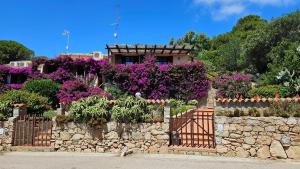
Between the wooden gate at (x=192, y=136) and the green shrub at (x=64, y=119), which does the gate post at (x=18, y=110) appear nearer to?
the green shrub at (x=64, y=119)

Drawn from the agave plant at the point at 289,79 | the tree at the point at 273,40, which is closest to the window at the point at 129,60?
the tree at the point at 273,40

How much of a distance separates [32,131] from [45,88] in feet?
38.2

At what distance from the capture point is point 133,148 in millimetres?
12242

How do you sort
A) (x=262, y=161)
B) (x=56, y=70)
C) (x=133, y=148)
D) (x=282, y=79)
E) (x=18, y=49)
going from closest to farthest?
(x=262, y=161) < (x=133, y=148) < (x=282, y=79) < (x=56, y=70) < (x=18, y=49)

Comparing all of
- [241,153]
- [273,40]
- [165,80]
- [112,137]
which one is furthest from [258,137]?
[273,40]

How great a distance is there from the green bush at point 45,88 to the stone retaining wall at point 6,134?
34.8ft

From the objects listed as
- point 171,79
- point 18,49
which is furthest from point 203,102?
point 18,49

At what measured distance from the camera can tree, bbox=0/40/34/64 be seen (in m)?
46.0

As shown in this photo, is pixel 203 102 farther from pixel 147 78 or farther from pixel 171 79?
pixel 147 78

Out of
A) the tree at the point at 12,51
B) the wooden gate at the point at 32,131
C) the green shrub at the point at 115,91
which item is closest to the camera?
the wooden gate at the point at 32,131

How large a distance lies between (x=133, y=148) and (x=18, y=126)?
5.58m

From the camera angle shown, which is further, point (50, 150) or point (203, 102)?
point (203, 102)

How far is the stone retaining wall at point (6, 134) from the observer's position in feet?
42.8

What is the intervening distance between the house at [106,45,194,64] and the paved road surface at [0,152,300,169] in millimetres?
14287
